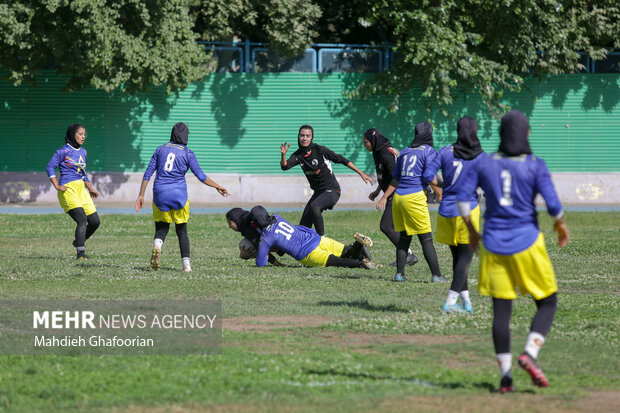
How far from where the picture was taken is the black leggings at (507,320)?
665 centimetres

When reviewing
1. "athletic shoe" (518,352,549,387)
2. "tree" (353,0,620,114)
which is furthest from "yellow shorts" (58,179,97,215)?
"tree" (353,0,620,114)

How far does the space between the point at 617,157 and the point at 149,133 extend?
15089mm

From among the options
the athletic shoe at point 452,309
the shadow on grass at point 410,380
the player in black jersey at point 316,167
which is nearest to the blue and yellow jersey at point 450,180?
the athletic shoe at point 452,309

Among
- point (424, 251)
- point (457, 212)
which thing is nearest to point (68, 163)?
point (424, 251)

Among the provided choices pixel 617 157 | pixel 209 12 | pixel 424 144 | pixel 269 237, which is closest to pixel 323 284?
pixel 269 237

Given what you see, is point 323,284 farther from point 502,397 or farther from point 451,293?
point 502,397

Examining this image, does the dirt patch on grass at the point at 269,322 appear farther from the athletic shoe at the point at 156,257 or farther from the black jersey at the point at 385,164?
the black jersey at the point at 385,164

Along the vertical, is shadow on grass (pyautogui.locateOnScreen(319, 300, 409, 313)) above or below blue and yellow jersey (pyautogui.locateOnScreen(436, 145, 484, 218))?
below

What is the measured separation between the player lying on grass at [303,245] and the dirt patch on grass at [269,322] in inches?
130

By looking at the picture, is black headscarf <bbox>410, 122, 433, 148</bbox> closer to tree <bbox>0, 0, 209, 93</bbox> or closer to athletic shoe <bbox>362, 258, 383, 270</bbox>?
athletic shoe <bbox>362, 258, 383, 270</bbox>

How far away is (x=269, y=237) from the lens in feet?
42.7

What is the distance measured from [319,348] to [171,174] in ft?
18.3

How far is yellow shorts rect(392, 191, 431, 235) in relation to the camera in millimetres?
12047

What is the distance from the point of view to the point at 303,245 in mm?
13312
